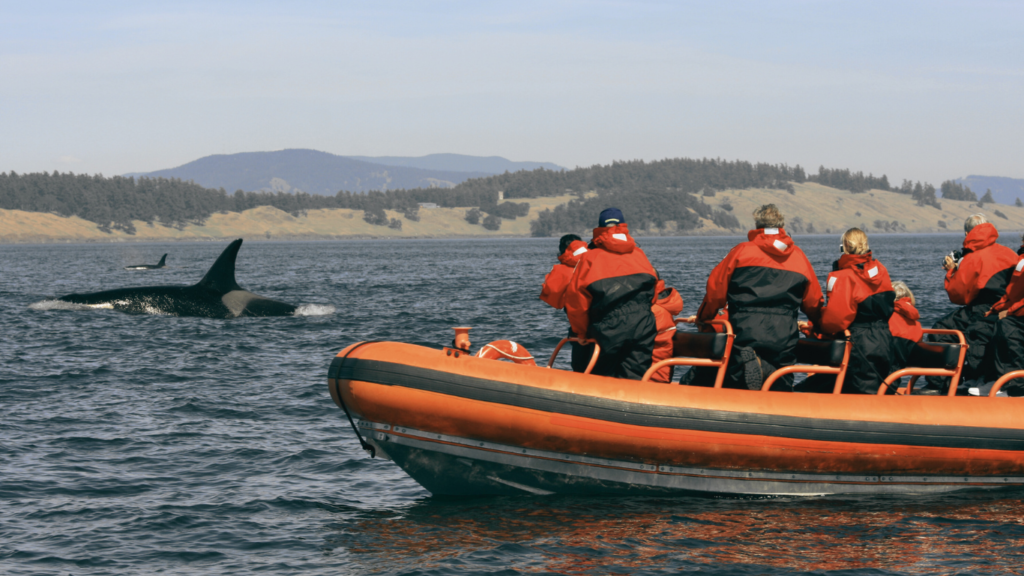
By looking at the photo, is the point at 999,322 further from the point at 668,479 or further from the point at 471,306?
the point at 471,306

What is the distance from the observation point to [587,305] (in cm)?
796

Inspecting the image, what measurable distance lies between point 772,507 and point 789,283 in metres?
1.87

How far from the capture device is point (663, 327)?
8328 millimetres

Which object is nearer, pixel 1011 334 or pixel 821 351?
pixel 821 351

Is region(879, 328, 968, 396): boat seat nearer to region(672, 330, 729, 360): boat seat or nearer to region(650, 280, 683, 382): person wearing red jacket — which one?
region(672, 330, 729, 360): boat seat

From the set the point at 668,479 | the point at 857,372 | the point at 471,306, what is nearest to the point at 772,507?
the point at 668,479

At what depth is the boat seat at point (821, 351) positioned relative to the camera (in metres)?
8.16

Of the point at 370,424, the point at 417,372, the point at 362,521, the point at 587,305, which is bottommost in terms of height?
the point at 362,521

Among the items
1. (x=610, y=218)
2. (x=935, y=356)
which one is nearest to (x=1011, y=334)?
(x=935, y=356)

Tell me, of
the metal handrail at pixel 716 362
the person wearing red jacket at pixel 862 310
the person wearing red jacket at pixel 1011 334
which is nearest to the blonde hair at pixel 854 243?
the person wearing red jacket at pixel 862 310

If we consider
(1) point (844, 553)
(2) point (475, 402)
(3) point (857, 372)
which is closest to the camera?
A: (1) point (844, 553)

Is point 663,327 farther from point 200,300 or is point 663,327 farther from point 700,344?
point 200,300

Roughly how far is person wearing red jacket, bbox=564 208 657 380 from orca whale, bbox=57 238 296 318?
53.4 ft

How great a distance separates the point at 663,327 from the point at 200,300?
1741 centimetres
